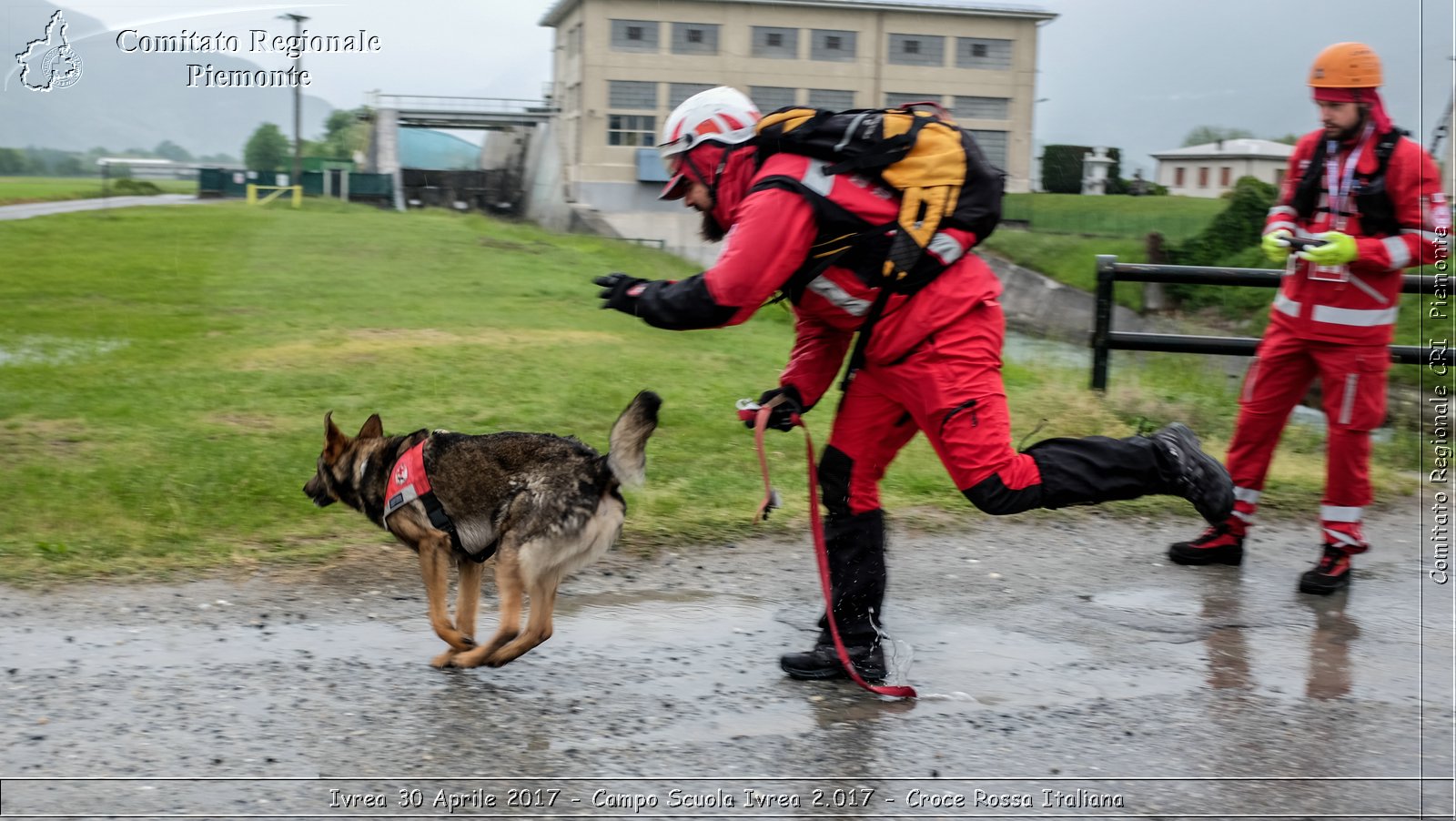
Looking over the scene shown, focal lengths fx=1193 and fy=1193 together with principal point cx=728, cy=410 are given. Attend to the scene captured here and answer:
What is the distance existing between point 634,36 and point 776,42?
571 centimetres

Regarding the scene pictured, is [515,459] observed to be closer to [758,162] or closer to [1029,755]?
[758,162]

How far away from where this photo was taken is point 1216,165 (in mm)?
39938

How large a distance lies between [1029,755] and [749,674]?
3.69 feet

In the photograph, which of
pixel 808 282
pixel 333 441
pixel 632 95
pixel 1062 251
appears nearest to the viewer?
pixel 808 282

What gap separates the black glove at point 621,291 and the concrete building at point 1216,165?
111ft

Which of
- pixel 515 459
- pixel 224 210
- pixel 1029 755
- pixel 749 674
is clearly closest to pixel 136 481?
pixel 515 459

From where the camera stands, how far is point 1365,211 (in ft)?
18.1

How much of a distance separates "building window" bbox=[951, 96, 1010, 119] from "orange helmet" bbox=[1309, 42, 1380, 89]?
41.9 m

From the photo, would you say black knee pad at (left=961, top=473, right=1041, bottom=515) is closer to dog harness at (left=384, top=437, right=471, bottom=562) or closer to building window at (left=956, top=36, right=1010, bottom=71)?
dog harness at (left=384, top=437, right=471, bottom=562)

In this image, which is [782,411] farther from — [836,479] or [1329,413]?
[1329,413]

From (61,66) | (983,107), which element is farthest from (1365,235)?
(983,107)

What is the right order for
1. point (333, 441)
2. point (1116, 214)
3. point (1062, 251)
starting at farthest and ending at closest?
point (1116, 214) → point (1062, 251) → point (333, 441)

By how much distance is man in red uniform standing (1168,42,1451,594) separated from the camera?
17.8ft

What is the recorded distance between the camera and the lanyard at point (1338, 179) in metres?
5.51
